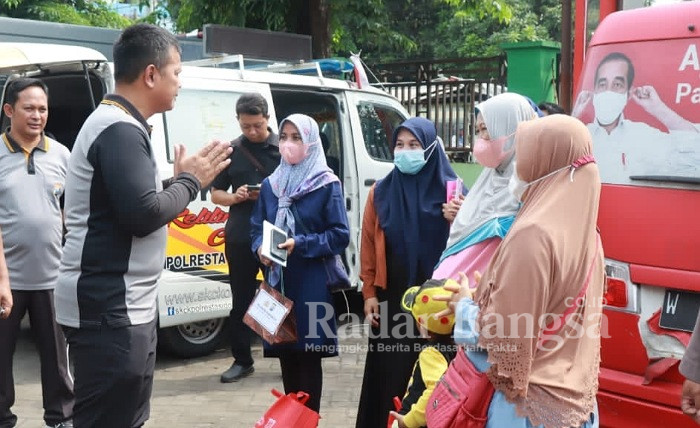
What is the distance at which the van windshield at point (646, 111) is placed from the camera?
3.61m

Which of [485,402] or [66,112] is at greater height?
[66,112]

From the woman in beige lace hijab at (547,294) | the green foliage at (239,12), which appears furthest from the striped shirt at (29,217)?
the green foliage at (239,12)

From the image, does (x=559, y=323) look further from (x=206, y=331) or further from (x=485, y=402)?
(x=206, y=331)

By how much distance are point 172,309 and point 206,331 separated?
Result: 2.39 feet

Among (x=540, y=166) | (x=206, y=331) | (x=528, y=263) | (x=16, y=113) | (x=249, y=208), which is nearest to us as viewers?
(x=528, y=263)

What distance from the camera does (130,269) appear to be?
277 centimetres

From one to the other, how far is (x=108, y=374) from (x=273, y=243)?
149 cm

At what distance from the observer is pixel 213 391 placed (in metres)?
5.57

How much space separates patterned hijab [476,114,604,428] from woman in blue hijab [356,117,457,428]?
1.51 meters

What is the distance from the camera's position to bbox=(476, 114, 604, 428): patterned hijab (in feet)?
7.42

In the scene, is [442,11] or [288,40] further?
[442,11]

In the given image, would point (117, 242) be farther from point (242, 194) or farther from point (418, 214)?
point (242, 194)

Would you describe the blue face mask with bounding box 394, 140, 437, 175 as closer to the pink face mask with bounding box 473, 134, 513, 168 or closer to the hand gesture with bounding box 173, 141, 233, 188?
the pink face mask with bounding box 473, 134, 513, 168

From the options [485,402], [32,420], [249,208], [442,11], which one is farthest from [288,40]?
[442,11]
